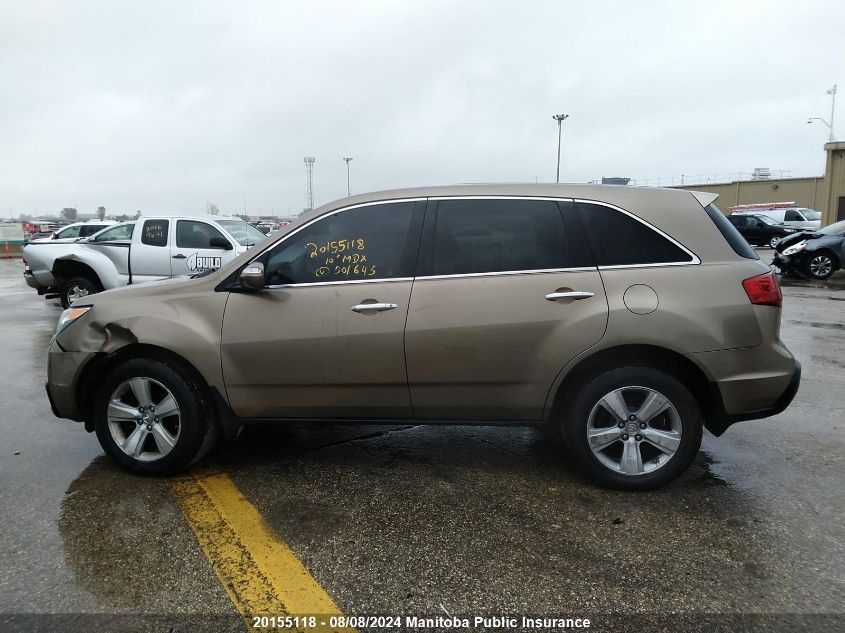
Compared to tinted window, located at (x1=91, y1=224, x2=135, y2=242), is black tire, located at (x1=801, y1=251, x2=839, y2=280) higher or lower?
lower

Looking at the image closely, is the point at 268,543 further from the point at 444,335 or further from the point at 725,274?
the point at 725,274

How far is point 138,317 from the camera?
359 centimetres

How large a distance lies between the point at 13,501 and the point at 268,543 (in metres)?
1.64

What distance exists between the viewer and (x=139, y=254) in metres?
10.3

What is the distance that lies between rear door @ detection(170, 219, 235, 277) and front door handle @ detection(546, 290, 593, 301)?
315 inches

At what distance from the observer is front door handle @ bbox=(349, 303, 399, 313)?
3398 mm

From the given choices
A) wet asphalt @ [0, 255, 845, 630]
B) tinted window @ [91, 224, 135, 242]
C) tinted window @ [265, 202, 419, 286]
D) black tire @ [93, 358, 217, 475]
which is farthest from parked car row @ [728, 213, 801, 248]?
black tire @ [93, 358, 217, 475]

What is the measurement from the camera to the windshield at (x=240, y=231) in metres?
10.6

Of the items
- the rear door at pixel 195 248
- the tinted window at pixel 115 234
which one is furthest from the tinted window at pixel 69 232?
the rear door at pixel 195 248

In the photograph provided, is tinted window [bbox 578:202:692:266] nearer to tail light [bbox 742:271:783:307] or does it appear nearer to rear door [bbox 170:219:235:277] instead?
tail light [bbox 742:271:783:307]

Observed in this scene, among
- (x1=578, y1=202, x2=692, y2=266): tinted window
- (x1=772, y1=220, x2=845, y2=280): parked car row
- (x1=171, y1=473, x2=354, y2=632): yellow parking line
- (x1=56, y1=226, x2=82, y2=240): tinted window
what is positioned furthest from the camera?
(x1=56, y1=226, x2=82, y2=240): tinted window

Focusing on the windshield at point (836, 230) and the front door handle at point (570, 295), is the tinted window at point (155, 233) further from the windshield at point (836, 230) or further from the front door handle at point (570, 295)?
the windshield at point (836, 230)

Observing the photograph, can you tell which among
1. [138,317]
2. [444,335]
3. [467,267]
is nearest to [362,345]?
[444,335]

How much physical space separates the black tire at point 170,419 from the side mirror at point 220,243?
270 inches
